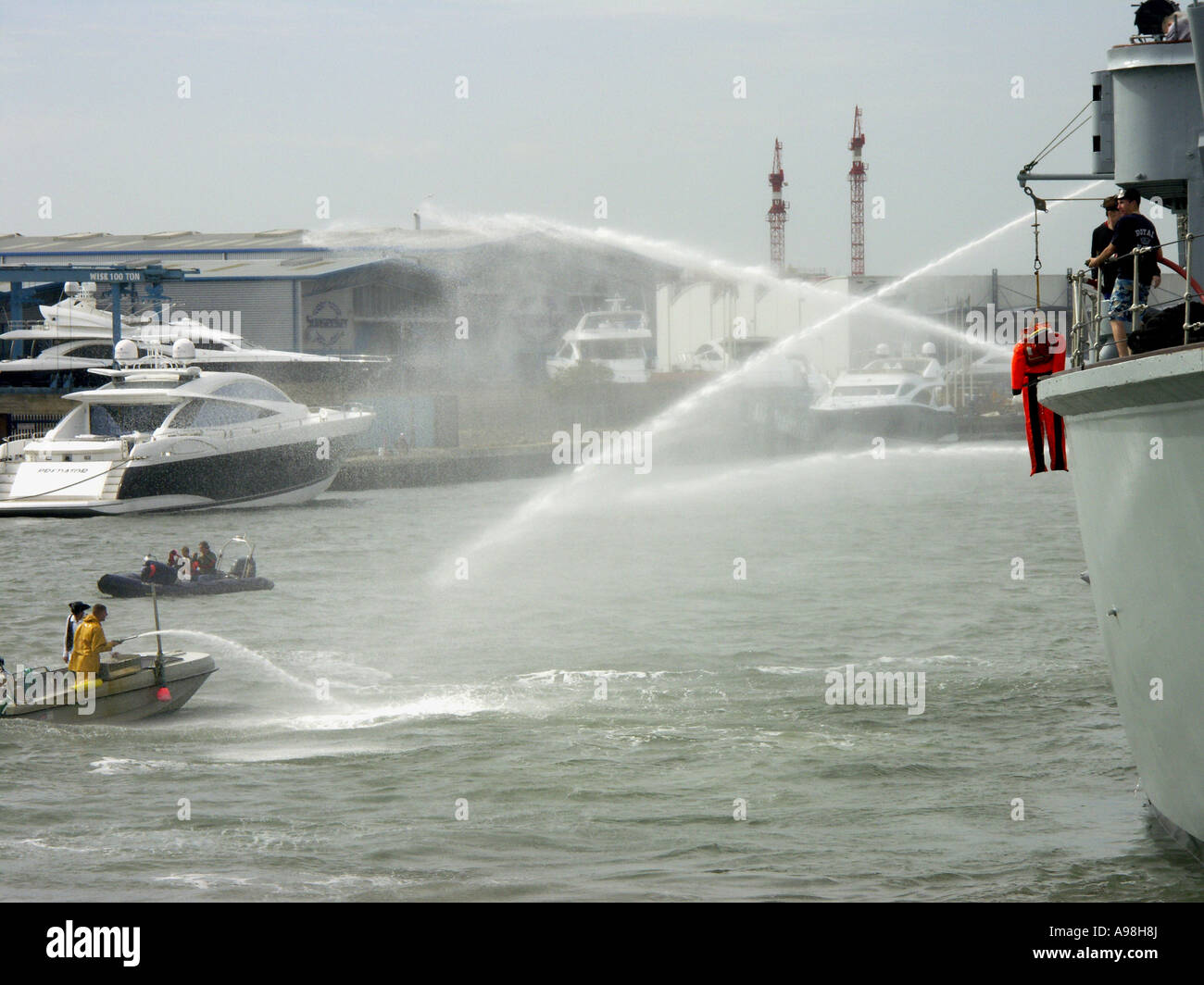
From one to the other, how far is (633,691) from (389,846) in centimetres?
847

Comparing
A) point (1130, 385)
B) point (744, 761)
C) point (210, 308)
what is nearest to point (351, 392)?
point (210, 308)

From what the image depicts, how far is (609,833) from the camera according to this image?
15.4 m

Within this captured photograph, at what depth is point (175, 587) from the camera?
111ft

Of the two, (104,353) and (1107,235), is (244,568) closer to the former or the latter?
(1107,235)

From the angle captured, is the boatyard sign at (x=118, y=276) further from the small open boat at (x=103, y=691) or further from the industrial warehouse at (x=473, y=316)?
the small open boat at (x=103, y=691)

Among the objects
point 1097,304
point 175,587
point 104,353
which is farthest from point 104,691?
point 104,353

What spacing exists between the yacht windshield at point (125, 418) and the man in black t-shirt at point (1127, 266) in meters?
50.1

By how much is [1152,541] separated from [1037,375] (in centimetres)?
403

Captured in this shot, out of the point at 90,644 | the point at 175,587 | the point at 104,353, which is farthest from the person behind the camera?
→ the point at 104,353

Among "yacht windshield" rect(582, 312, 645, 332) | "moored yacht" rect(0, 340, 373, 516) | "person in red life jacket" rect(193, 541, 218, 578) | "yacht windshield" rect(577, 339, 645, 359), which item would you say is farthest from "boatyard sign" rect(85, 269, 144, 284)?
"person in red life jacket" rect(193, 541, 218, 578)

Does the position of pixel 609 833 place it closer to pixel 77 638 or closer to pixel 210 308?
pixel 77 638

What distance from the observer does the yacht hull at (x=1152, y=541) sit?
10.7 metres

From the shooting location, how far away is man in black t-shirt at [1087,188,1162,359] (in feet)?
40.5

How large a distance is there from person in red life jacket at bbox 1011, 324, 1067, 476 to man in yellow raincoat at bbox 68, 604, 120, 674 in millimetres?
11640
